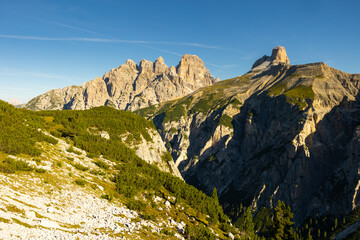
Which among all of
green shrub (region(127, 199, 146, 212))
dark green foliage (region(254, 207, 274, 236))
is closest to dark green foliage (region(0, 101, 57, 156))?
green shrub (region(127, 199, 146, 212))

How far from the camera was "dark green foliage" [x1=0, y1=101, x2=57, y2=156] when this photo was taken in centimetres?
3084

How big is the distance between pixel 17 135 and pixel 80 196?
57.3ft

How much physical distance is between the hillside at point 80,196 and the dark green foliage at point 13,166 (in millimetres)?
96

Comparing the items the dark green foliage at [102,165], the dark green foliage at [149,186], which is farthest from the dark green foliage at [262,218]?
the dark green foliage at [102,165]

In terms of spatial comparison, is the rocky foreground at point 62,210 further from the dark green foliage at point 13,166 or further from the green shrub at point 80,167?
the green shrub at point 80,167

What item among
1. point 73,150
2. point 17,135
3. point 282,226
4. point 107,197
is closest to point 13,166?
point 17,135

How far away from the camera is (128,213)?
94.3 ft

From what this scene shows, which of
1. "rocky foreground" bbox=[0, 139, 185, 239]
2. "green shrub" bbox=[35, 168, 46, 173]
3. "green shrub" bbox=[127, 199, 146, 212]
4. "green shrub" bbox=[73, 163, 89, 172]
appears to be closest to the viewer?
"rocky foreground" bbox=[0, 139, 185, 239]

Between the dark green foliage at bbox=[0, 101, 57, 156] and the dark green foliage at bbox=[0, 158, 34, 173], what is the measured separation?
343cm

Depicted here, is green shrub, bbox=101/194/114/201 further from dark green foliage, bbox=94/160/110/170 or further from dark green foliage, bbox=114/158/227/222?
dark green foliage, bbox=94/160/110/170

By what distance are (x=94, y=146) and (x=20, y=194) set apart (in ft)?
101

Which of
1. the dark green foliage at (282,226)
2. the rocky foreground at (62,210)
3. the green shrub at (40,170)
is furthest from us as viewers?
the dark green foliage at (282,226)

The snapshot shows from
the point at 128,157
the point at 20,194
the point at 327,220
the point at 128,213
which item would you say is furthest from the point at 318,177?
the point at 20,194

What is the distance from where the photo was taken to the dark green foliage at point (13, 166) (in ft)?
83.4
